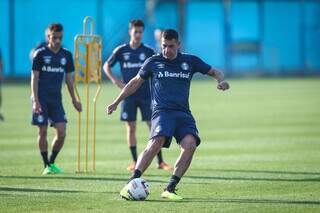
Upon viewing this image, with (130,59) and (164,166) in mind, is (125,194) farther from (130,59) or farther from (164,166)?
(130,59)

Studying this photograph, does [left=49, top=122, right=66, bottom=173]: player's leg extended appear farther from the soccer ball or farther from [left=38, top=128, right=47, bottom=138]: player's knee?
the soccer ball

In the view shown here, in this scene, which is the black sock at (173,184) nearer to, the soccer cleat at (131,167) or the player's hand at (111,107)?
the player's hand at (111,107)

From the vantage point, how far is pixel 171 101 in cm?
1273

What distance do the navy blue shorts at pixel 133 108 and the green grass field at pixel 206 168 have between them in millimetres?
866

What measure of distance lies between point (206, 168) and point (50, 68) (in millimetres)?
3147

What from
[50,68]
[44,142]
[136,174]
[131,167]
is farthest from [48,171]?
[136,174]

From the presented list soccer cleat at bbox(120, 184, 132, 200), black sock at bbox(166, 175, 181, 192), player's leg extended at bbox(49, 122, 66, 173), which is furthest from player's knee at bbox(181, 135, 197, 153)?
player's leg extended at bbox(49, 122, 66, 173)

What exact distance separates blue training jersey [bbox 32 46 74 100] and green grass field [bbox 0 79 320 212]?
53.0 inches

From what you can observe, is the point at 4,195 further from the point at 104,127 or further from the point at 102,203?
the point at 104,127

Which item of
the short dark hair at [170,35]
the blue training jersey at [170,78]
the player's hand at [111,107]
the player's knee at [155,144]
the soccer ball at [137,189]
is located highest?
the short dark hair at [170,35]

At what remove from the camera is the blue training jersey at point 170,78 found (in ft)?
41.8

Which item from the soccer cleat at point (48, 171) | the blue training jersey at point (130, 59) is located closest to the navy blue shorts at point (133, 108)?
the blue training jersey at point (130, 59)

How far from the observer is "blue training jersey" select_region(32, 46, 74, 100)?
15695 millimetres

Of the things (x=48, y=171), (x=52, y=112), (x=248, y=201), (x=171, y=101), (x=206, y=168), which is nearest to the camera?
(x=248, y=201)
